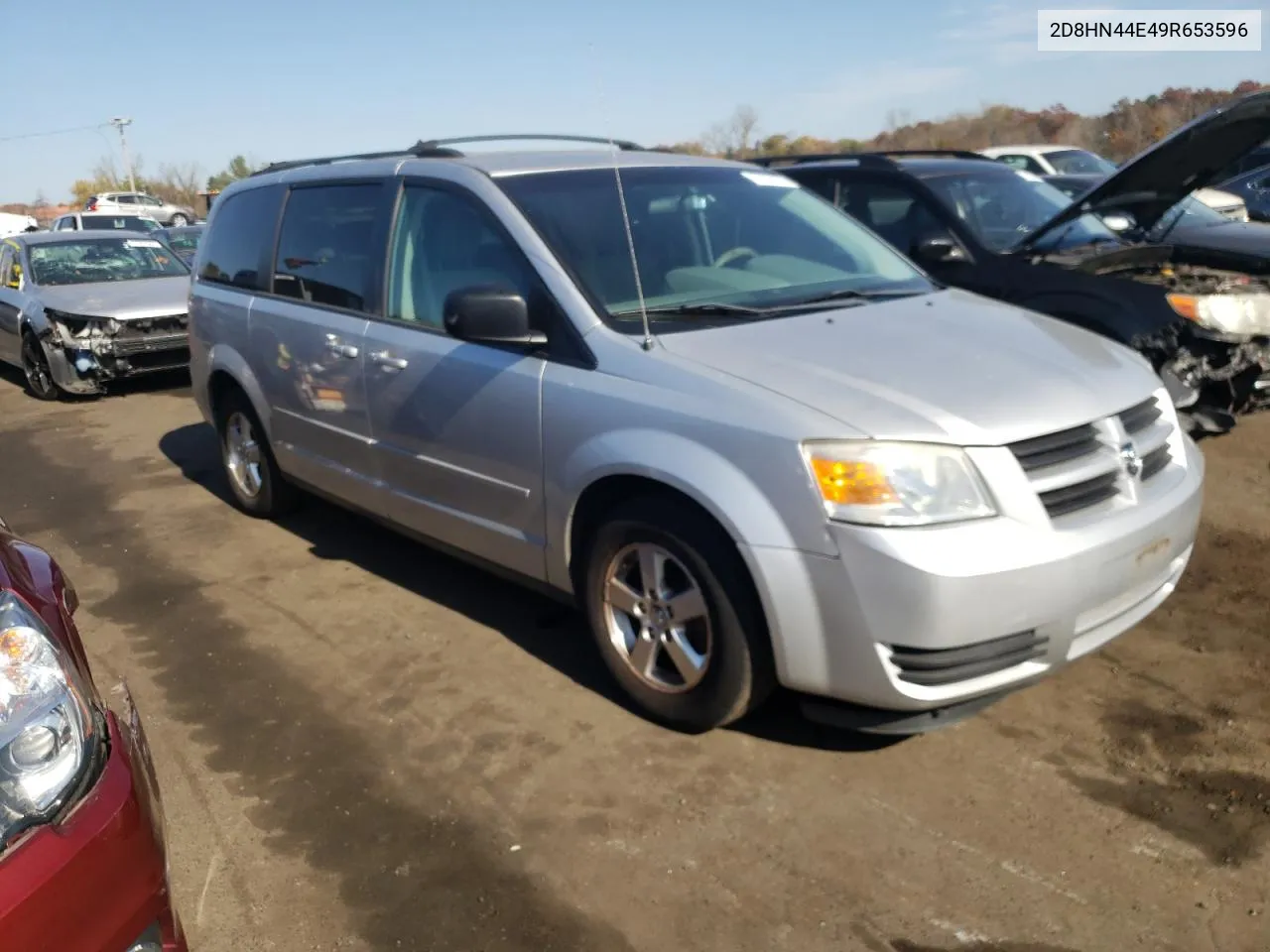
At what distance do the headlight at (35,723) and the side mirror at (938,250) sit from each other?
16.4 ft

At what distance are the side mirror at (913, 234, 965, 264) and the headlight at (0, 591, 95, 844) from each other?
5.01 metres

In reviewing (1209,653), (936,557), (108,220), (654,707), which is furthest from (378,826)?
(108,220)

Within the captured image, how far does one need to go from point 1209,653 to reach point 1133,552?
1067 millimetres

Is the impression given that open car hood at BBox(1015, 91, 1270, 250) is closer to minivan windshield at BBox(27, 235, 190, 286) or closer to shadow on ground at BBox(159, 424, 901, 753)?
shadow on ground at BBox(159, 424, 901, 753)

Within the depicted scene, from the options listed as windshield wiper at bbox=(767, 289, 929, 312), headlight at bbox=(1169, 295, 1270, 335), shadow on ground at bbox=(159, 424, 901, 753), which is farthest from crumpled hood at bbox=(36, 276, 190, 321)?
headlight at bbox=(1169, 295, 1270, 335)

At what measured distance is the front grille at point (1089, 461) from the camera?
3.11m

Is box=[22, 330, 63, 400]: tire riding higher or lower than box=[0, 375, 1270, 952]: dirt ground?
higher

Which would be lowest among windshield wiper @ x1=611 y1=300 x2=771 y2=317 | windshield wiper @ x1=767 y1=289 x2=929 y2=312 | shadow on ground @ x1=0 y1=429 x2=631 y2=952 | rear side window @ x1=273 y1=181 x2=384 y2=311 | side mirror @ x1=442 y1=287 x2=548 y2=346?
shadow on ground @ x1=0 y1=429 x2=631 y2=952

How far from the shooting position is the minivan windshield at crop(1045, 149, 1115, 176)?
16.6 m

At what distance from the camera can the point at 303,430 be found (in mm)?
5297

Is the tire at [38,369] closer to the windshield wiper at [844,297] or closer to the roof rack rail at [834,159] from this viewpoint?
the roof rack rail at [834,159]

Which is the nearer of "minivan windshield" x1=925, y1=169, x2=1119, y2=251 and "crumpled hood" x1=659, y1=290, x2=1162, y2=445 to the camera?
"crumpled hood" x1=659, y1=290, x2=1162, y2=445

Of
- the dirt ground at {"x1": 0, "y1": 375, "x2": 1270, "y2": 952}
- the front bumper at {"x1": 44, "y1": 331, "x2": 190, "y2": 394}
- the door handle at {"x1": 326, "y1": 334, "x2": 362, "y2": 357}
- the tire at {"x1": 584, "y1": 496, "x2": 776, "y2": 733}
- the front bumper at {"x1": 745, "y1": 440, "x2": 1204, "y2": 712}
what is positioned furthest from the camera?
the front bumper at {"x1": 44, "y1": 331, "x2": 190, "y2": 394}

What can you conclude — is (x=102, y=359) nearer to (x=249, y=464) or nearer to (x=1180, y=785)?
(x=249, y=464)
